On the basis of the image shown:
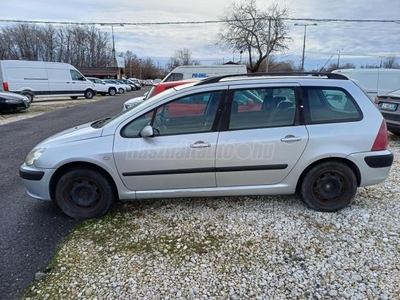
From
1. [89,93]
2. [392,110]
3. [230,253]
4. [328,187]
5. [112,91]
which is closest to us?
[230,253]

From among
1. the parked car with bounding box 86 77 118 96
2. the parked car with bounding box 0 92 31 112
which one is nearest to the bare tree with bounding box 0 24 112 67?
the parked car with bounding box 86 77 118 96

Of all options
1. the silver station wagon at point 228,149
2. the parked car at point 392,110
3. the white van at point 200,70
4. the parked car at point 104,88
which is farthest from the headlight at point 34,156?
the parked car at point 104,88

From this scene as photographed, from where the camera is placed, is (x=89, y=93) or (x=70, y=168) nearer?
(x=70, y=168)

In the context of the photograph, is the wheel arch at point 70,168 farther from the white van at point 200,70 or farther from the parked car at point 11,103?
the white van at point 200,70

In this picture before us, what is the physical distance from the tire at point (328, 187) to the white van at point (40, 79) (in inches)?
712

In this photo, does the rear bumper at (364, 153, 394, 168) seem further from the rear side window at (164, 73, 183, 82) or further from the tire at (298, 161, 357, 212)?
the rear side window at (164, 73, 183, 82)

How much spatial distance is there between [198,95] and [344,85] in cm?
177

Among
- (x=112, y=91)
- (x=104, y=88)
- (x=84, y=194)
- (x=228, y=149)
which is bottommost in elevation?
(x=84, y=194)

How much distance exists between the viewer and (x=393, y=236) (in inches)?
106

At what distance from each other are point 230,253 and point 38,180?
2.30 meters

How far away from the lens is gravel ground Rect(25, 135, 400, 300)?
2.04 meters

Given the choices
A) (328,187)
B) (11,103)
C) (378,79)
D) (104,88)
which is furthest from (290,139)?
(104,88)

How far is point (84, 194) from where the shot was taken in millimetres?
3047

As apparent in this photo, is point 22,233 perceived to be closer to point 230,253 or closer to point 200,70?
point 230,253
